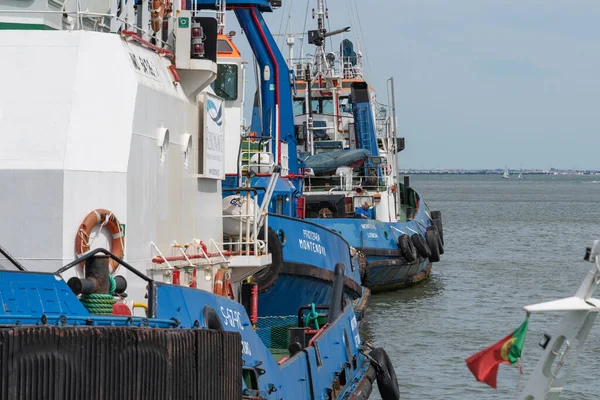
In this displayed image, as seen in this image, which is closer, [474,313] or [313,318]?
[313,318]

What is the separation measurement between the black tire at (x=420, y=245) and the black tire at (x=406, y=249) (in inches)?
31.8

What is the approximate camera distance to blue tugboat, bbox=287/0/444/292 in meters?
27.3

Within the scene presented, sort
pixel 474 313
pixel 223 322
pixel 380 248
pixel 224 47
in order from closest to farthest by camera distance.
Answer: pixel 223 322
pixel 224 47
pixel 474 313
pixel 380 248

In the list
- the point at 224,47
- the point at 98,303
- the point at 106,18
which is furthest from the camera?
the point at 224,47

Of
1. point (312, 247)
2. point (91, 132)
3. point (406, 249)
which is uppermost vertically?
point (91, 132)

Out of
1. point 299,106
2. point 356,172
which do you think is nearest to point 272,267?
point 356,172

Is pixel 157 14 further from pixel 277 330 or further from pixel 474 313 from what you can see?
pixel 474 313

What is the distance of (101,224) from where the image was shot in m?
7.61

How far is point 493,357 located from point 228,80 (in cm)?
803

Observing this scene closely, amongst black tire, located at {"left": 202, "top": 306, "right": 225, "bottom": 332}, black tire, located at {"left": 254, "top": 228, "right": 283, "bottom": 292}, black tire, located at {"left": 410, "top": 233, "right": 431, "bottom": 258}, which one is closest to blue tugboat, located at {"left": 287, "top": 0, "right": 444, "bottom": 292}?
black tire, located at {"left": 410, "top": 233, "right": 431, "bottom": 258}

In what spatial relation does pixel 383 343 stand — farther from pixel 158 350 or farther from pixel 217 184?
pixel 158 350

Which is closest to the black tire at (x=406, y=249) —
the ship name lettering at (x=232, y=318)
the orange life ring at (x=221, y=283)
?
the orange life ring at (x=221, y=283)

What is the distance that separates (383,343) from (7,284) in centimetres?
1414

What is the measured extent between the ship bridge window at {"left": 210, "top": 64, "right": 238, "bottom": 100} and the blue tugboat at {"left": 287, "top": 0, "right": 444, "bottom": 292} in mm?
11426
